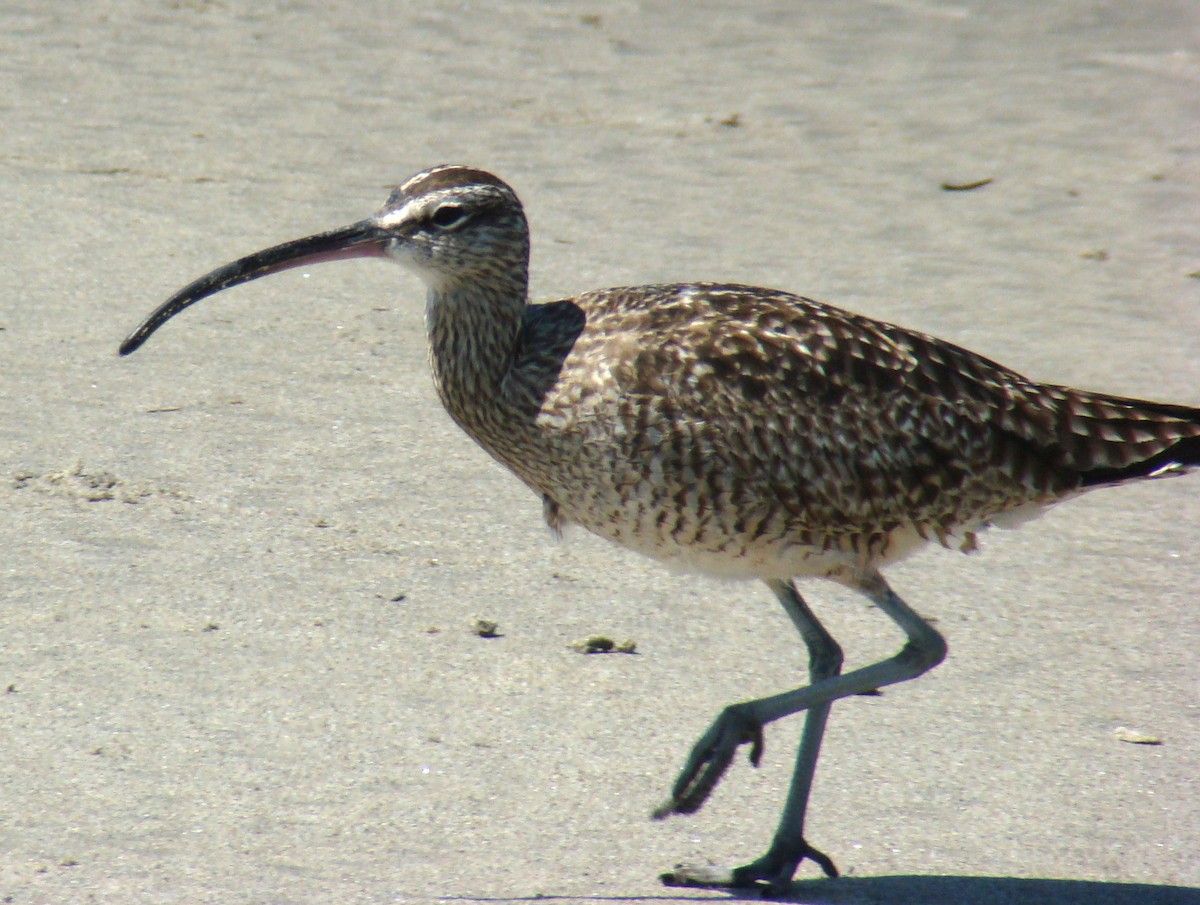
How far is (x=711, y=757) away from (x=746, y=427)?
2.98ft

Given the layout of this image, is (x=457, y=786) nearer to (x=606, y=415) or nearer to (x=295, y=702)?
(x=295, y=702)

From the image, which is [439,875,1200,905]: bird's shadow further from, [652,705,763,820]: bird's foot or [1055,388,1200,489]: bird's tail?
[1055,388,1200,489]: bird's tail

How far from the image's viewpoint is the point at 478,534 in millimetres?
6629

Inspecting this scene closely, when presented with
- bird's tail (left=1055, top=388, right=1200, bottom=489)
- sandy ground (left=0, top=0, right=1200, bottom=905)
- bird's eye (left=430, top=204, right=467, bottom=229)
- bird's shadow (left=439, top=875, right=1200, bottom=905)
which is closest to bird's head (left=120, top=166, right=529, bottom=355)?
bird's eye (left=430, top=204, right=467, bottom=229)

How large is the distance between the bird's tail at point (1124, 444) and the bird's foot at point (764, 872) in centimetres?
138

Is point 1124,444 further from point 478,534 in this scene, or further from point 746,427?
point 478,534

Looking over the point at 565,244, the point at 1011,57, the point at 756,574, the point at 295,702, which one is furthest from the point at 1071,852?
the point at 1011,57

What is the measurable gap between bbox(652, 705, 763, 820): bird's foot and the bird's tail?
1.26 meters

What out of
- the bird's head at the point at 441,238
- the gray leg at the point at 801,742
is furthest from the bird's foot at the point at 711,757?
the bird's head at the point at 441,238

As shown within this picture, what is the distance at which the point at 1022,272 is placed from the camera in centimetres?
995

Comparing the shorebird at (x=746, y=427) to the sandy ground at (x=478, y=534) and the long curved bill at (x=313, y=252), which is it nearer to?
the long curved bill at (x=313, y=252)

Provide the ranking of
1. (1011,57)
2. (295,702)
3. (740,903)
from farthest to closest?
1. (1011,57)
2. (295,702)
3. (740,903)

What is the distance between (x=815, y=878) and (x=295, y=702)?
1697 mm

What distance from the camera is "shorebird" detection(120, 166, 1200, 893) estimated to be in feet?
15.5
